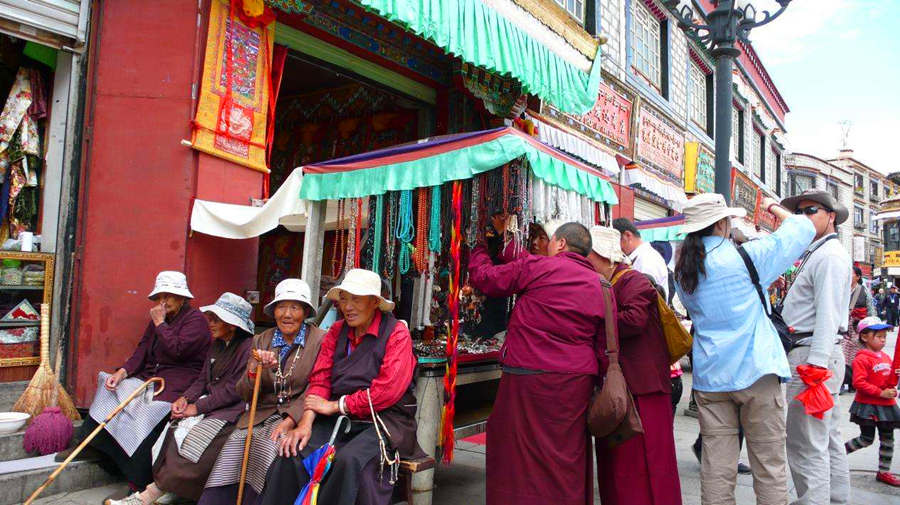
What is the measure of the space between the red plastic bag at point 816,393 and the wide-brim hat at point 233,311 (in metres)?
3.45

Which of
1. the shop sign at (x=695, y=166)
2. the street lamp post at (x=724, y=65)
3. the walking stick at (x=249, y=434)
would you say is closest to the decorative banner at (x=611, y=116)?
the shop sign at (x=695, y=166)

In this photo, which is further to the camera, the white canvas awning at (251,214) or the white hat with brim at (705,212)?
the white canvas awning at (251,214)

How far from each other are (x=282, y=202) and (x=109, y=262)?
1.45 metres

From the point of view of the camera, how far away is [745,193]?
16.8 metres

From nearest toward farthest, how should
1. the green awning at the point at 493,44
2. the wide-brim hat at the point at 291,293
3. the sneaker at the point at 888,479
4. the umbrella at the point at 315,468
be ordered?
the umbrella at the point at 315,468, the wide-brim hat at the point at 291,293, the sneaker at the point at 888,479, the green awning at the point at 493,44

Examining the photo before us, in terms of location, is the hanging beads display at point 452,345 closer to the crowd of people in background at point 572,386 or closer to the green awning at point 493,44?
the crowd of people in background at point 572,386

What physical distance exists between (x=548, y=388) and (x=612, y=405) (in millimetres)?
326

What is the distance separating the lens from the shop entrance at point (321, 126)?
8.73 m

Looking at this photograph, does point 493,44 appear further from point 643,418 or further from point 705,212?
point 643,418

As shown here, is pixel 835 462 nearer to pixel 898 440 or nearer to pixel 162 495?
pixel 898 440

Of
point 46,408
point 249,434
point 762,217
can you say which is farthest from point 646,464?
point 762,217

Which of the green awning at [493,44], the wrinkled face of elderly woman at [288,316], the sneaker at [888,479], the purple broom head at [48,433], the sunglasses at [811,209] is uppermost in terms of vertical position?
the green awning at [493,44]

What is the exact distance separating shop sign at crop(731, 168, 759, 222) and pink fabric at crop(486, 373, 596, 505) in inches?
541

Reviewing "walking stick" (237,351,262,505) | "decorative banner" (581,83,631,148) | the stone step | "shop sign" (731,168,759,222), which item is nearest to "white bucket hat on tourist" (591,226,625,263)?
"walking stick" (237,351,262,505)
